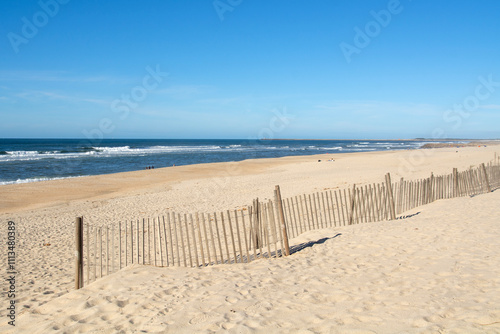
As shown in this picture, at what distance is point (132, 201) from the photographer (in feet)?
51.2

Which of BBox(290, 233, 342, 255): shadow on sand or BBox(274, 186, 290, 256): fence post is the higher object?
BBox(274, 186, 290, 256): fence post

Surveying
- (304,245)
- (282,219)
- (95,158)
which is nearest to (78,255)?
(282,219)

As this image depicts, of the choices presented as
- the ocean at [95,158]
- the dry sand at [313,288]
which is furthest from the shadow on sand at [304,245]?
the ocean at [95,158]

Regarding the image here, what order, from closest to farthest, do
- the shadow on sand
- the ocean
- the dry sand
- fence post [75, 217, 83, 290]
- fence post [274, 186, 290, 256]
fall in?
the dry sand
fence post [75, 217, 83, 290]
fence post [274, 186, 290, 256]
the shadow on sand
the ocean

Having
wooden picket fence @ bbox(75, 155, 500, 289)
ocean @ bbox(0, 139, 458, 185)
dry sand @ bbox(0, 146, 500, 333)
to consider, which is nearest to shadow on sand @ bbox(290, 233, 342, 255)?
Answer: dry sand @ bbox(0, 146, 500, 333)

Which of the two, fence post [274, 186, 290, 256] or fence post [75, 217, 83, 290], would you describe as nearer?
fence post [75, 217, 83, 290]

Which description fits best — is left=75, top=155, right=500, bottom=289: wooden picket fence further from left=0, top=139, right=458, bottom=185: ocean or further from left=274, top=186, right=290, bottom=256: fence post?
left=0, top=139, right=458, bottom=185: ocean

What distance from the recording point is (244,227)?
22.4ft

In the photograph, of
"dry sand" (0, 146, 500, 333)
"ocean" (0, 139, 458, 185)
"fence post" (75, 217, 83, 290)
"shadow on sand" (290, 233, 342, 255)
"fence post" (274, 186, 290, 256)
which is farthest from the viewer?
"ocean" (0, 139, 458, 185)

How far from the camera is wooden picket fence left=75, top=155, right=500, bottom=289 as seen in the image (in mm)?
6539

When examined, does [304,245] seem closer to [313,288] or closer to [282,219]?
[282,219]

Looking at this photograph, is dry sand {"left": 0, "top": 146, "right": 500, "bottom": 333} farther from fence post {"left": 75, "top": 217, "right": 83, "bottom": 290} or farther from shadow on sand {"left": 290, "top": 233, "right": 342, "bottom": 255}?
fence post {"left": 75, "top": 217, "right": 83, "bottom": 290}

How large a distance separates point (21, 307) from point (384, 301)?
5.34 meters

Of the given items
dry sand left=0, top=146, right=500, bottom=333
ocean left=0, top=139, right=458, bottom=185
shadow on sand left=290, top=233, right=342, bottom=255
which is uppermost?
dry sand left=0, top=146, right=500, bottom=333
